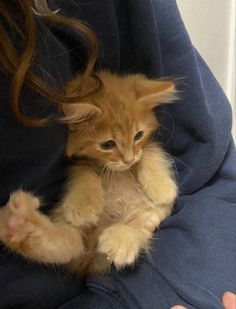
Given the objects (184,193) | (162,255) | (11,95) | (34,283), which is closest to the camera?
(11,95)

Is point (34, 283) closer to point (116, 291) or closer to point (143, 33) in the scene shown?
point (116, 291)

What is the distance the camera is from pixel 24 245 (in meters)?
0.82

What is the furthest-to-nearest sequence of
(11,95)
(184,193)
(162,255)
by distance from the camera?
(184,193) < (162,255) < (11,95)

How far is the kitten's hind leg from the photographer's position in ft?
2.63

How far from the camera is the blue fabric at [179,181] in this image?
831mm

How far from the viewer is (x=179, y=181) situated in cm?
106

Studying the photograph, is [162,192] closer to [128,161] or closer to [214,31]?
[128,161]

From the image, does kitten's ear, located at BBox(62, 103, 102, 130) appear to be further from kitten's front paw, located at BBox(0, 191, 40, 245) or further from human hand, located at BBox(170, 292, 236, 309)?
human hand, located at BBox(170, 292, 236, 309)

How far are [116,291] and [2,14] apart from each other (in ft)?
1.75

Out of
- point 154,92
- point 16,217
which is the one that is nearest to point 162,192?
point 154,92

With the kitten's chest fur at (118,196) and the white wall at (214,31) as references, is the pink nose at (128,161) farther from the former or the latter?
the white wall at (214,31)

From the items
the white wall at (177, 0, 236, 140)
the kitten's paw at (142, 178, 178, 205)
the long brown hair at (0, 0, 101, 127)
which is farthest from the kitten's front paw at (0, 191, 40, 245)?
Result: the white wall at (177, 0, 236, 140)

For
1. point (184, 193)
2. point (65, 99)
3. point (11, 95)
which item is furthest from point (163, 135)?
point (11, 95)

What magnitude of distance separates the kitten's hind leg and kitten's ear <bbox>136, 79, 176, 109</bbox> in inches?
13.0
